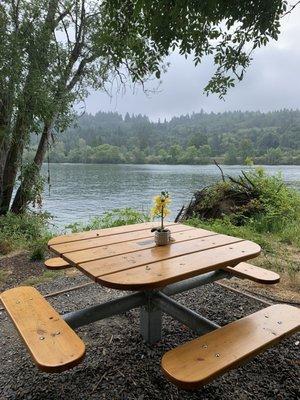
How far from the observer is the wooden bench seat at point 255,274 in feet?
7.52

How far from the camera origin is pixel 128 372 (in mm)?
1897

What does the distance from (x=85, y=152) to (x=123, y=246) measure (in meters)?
26.0

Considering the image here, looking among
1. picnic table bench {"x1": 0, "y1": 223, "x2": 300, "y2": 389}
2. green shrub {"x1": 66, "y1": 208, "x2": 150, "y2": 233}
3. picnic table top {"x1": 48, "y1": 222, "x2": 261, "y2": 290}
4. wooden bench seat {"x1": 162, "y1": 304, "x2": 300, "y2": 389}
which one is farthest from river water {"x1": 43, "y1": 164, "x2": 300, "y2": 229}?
wooden bench seat {"x1": 162, "y1": 304, "x2": 300, "y2": 389}

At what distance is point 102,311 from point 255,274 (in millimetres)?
1108

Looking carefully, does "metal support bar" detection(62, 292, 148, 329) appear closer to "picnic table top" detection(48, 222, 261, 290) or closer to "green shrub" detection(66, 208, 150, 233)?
"picnic table top" detection(48, 222, 261, 290)

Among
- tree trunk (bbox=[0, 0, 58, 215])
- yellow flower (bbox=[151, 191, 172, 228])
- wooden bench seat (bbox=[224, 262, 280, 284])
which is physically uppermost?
tree trunk (bbox=[0, 0, 58, 215])

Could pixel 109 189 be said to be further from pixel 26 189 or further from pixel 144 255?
pixel 144 255

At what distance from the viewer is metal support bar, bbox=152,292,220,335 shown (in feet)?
6.31

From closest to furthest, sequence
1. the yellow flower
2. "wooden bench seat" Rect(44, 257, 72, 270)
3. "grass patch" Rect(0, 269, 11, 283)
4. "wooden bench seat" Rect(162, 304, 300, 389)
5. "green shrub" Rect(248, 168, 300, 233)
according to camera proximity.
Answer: "wooden bench seat" Rect(162, 304, 300, 389) < the yellow flower < "wooden bench seat" Rect(44, 257, 72, 270) < "grass patch" Rect(0, 269, 11, 283) < "green shrub" Rect(248, 168, 300, 233)

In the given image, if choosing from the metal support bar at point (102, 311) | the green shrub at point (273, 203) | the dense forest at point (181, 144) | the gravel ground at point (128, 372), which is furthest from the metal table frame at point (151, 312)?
the dense forest at point (181, 144)

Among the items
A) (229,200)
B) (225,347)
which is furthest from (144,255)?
(229,200)

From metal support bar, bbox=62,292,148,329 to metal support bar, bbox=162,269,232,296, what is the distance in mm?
205

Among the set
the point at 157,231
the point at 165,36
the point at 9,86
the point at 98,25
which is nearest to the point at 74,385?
the point at 157,231

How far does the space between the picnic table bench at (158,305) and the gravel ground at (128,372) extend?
0.66 feet
